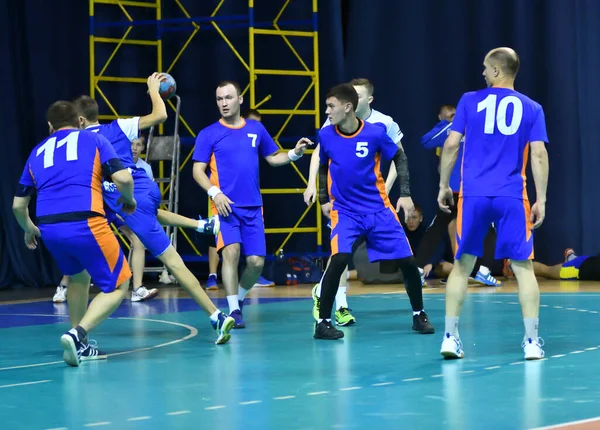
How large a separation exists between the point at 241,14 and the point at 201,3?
578 millimetres

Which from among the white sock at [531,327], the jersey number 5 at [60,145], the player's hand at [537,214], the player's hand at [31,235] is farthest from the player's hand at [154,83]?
the white sock at [531,327]

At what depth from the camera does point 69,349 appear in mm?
6336

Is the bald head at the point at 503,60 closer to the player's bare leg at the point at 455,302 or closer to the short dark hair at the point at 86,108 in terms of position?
the player's bare leg at the point at 455,302

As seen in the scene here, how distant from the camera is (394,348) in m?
6.92

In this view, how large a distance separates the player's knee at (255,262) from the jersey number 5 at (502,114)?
8.09 ft

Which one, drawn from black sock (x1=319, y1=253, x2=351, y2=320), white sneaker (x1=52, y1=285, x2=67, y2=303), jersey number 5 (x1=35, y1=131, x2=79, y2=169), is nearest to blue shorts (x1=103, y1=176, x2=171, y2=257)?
jersey number 5 (x1=35, y1=131, x2=79, y2=169)

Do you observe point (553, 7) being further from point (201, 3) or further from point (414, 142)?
point (201, 3)

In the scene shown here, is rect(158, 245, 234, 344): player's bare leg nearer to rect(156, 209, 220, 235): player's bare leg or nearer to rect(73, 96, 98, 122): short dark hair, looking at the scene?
rect(156, 209, 220, 235): player's bare leg

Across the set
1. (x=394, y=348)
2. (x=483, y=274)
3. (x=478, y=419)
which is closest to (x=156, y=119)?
(x=394, y=348)

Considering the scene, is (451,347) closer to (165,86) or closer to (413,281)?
(413,281)

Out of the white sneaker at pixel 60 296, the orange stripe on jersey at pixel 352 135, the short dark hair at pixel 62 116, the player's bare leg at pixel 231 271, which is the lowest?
the white sneaker at pixel 60 296

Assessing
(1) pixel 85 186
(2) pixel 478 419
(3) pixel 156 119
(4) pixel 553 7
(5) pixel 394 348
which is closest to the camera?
(2) pixel 478 419

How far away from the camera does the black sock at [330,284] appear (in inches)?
293

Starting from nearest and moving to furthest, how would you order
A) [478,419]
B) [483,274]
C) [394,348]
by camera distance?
[478,419], [394,348], [483,274]
